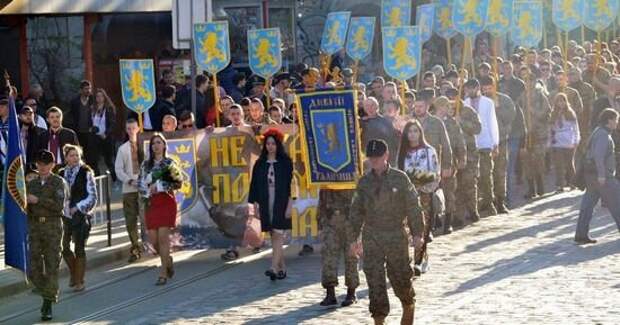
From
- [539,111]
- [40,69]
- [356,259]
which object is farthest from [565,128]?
[40,69]

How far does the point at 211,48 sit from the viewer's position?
21234mm

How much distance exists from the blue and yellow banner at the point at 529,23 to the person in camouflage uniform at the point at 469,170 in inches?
259

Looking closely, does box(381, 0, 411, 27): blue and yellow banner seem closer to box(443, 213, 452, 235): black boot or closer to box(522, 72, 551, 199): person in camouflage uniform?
box(522, 72, 551, 199): person in camouflage uniform

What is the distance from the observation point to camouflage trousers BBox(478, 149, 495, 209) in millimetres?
21109

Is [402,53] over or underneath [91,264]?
over

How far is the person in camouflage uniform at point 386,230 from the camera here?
1268cm

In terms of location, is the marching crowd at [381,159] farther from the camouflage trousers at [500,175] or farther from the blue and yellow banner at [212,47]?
the blue and yellow banner at [212,47]

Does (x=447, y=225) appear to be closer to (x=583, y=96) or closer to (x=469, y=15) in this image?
(x=469, y=15)

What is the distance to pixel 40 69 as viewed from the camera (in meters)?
30.5

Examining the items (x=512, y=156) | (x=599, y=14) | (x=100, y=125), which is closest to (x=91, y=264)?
(x=100, y=125)

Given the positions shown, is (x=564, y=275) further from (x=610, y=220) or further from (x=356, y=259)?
(x=610, y=220)

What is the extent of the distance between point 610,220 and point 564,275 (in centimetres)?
499

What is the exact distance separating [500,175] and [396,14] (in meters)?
6.93

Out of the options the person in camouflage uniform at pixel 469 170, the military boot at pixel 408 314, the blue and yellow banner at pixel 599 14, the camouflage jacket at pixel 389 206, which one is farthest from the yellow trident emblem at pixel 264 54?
the military boot at pixel 408 314
